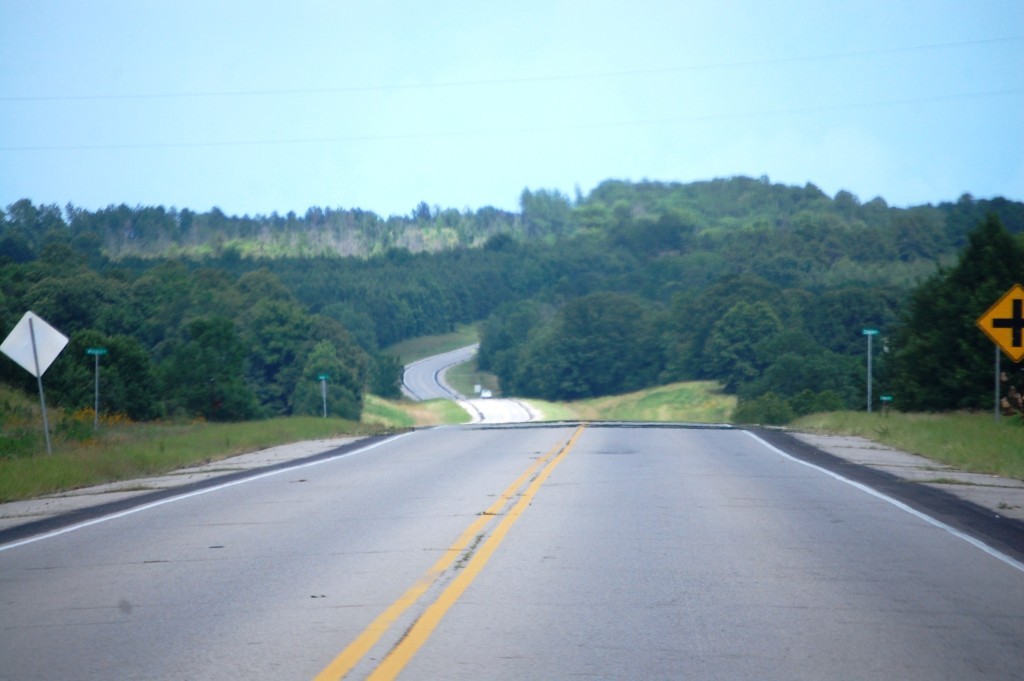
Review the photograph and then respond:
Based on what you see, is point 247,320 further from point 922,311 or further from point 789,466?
point 789,466

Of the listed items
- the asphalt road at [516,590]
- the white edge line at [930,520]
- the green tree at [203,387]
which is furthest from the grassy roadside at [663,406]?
the asphalt road at [516,590]

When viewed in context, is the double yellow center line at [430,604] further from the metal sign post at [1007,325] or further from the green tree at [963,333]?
the green tree at [963,333]

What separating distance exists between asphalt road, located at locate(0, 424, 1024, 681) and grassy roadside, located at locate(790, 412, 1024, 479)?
16.9ft

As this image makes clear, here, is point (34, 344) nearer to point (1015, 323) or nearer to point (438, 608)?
point (438, 608)

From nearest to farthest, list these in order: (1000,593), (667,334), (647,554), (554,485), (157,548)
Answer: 1. (1000,593)
2. (647,554)
3. (157,548)
4. (554,485)
5. (667,334)

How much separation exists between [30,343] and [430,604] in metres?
14.9

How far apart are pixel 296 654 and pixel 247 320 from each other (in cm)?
8516

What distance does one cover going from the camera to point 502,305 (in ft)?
561

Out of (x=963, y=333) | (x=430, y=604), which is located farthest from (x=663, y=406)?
(x=430, y=604)

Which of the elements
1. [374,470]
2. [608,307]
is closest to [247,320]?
[608,307]

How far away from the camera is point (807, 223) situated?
588ft

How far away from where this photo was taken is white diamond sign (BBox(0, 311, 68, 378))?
2044 centimetres

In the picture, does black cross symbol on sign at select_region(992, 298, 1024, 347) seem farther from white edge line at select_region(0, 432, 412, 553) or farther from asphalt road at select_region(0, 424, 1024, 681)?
white edge line at select_region(0, 432, 412, 553)

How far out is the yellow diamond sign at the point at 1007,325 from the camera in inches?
896
